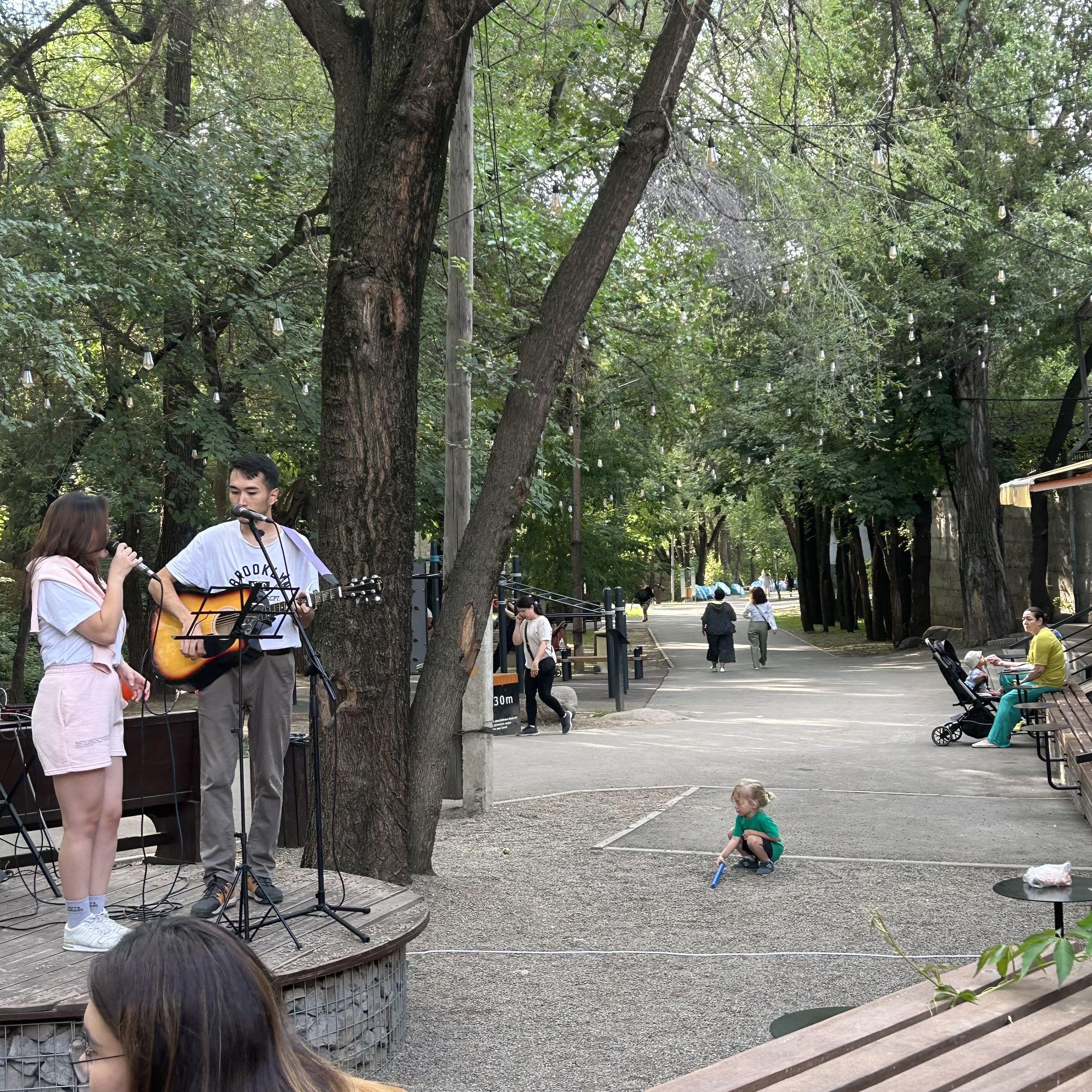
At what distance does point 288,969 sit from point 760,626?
23.9 metres

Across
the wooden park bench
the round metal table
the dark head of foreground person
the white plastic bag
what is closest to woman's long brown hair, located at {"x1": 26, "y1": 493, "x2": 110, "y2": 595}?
the wooden park bench

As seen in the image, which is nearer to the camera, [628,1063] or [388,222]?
[628,1063]

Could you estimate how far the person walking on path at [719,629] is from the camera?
2792 centimetres

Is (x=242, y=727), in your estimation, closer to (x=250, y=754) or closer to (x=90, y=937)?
(x=250, y=754)

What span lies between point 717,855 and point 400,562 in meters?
3.25

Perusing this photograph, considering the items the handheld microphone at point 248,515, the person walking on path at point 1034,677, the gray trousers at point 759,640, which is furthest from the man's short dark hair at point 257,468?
the gray trousers at point 759,640

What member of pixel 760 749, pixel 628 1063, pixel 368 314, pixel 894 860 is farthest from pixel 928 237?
pixel 628 1063

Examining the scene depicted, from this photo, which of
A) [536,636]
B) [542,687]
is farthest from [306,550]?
[536,636]

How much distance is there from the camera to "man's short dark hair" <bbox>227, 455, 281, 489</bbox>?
533 cm

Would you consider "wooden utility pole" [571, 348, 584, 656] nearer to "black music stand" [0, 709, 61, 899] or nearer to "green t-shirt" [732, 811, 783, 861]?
"green t-shirt" [732, 811, 783, 861]

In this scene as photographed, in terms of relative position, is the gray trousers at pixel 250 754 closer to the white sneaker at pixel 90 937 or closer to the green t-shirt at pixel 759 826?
the white sneaker at pixel 90 937

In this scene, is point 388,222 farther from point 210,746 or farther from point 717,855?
point 717,855

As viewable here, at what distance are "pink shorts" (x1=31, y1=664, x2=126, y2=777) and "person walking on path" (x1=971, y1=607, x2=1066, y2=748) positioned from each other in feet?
35.9

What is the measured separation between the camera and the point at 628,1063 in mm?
5145
